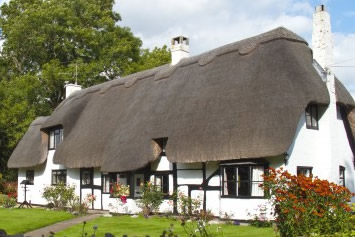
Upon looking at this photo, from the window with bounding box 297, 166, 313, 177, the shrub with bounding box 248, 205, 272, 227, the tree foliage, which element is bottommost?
the shrub with bounding box 248, 205, 272, 227

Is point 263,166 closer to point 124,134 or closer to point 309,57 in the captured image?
point 309,57

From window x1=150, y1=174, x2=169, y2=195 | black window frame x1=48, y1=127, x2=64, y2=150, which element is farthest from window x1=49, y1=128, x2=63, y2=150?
window x1=150, y1=174, x2=169, y2=195

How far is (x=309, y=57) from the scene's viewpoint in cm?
2180

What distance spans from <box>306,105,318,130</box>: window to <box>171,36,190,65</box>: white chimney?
9.07 meters

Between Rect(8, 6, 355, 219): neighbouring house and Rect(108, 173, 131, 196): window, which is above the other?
Rect(8, 6, 355, 219): neighbouring house

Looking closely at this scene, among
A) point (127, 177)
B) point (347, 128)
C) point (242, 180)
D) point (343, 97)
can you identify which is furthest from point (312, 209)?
point (127, 177)

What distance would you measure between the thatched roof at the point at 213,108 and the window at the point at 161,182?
4.00ft

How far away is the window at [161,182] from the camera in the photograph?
22984 millimetres

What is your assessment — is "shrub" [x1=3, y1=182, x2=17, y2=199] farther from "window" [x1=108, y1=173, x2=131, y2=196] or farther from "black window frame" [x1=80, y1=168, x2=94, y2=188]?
"window" [x1=108, y1=173, x2=131, y2=196]

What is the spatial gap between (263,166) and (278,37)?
237 inches

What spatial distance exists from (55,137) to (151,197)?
476 inches

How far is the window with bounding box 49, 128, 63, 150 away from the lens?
31.6 m

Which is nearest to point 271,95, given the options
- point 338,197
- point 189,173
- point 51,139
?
point 189,173

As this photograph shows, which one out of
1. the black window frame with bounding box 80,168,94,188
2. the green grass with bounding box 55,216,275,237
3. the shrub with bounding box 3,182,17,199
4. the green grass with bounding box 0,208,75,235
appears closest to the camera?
the green grass with bounding box 55,216,275,237
